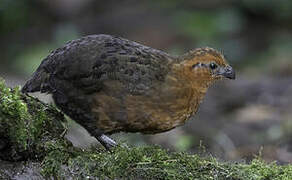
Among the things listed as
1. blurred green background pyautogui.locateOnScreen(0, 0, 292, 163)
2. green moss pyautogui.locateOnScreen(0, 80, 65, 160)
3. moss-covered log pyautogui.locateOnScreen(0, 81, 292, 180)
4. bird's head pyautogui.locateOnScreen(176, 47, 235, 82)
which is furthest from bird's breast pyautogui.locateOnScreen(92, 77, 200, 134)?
blurred green background pyautogui.locateOnScreen(0, 0, 292, 163)

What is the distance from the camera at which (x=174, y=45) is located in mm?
13516

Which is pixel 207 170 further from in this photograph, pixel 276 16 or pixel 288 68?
pixel 276 16

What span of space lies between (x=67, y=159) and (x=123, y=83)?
43.3 inches

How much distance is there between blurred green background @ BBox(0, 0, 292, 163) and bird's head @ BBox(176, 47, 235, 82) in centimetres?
421

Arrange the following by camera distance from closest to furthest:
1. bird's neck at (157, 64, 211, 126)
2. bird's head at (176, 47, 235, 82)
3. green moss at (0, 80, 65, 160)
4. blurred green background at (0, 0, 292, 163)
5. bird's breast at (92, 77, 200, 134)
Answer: green moss at (0, 80, 65, 160), bird's breast at (92, 77, 200, 134), bird's neck at (157, 64, 211, 126), bird's head at (176, 47, 235, 82), blurred green background at (0, 0, 292, 163)

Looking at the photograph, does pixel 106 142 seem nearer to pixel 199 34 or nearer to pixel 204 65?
pixel 204 65

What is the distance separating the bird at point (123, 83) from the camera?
16.8 feet

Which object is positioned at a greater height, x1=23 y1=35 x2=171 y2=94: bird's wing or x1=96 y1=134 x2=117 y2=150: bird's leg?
x1=23 y1=35 x2=171 y2=94: bird's wing

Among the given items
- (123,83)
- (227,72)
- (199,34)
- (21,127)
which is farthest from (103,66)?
(199,34)

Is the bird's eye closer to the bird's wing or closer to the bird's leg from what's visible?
the bird's wing

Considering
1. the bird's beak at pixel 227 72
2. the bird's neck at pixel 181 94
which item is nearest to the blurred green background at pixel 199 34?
the bird's beak at pixel 227 72

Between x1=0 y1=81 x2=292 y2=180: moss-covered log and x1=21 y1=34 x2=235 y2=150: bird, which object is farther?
x1=21 y1=34 x2=235 y2=150: bird

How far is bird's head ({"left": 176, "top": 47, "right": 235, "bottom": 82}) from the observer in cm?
543

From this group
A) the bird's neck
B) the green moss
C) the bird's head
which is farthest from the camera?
the bird's head
